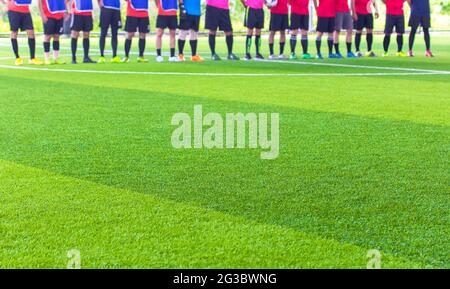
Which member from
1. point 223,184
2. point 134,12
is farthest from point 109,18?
point 223,184

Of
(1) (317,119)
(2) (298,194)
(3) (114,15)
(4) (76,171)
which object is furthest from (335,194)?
(3) (114,15)

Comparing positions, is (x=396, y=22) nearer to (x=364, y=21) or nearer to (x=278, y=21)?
(x=364, y=21)

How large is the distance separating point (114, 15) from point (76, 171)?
36.7ft

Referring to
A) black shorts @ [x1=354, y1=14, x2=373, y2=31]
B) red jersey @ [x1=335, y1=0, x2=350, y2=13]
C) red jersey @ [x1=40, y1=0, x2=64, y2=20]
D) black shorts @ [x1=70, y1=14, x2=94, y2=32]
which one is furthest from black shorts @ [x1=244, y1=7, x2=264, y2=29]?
red jersey @ [x1=40, y1=0, x2=64, y2=20]

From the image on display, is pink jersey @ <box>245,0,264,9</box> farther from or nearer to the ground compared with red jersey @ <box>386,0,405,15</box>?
farther from the ground

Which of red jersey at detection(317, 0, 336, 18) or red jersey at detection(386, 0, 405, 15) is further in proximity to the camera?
red jersey at detection(386, 0, 405, 15)

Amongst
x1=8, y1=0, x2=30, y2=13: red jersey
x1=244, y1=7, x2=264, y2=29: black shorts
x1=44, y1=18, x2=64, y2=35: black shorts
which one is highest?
x1=8, y1=0, x2=30, y2=13: red jersey

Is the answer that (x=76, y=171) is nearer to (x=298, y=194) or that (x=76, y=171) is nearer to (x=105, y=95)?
(x=298, y=194)

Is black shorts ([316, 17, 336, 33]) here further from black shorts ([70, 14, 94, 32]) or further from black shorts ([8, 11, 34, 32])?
black shorts ([8, 11, 34, 32])

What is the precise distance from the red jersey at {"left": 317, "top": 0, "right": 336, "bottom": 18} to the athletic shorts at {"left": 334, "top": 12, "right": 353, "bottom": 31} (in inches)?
16.7

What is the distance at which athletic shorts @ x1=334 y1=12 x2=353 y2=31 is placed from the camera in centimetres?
1803

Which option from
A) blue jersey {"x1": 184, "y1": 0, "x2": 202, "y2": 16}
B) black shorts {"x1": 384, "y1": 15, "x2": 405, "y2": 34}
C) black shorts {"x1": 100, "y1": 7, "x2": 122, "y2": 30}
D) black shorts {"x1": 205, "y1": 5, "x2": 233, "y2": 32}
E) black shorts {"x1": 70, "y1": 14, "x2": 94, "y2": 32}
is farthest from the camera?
black shorts {"x1": 384, "y1": 15, "x2": 405, "y2": 34}

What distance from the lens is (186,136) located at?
263 inches

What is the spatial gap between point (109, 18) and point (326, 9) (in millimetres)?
4768
